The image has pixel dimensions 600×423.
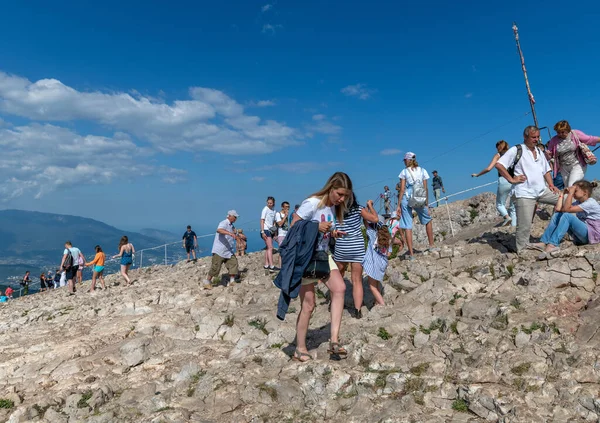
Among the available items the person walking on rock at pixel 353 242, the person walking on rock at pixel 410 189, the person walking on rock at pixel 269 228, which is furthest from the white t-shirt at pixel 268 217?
the person walking on rock at pixel 353 242

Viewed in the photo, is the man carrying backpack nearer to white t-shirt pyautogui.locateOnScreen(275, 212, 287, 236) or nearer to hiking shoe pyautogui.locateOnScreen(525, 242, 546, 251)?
white t-shirt pyautogui.locateOnScreen(275, 212, 287, 236)

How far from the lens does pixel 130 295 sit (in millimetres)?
12320

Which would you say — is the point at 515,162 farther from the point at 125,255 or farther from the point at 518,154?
the point at 125,255

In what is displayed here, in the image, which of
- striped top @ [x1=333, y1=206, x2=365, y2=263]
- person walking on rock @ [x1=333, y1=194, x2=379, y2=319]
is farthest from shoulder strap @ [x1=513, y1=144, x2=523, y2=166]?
striped top @ [x1=333, y1=206, x2=365, y2=263]

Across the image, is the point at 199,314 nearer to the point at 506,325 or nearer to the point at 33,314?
the point at 506,325

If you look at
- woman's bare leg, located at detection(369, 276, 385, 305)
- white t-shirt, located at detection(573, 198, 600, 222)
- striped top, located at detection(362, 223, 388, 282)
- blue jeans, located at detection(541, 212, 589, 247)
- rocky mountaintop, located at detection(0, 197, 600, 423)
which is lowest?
rocky mountaintop, located at detection(0, 197, 600, 423)

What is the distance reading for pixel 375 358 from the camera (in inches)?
208

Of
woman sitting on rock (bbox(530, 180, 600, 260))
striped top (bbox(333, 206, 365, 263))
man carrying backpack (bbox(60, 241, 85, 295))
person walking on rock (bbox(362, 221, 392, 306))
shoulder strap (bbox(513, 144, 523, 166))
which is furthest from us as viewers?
man carrying backpack (bbox(60, 241, 85, 295))

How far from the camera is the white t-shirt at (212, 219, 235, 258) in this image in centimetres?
1134

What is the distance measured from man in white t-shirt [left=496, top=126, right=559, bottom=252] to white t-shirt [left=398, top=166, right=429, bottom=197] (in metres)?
1.85

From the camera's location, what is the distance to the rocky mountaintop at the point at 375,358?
4305 mm

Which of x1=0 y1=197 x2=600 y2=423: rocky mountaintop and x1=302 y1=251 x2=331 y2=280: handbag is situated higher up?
x1=302 y1=251 x2=331 y2=280: handbag

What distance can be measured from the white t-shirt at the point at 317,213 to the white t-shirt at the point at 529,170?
4.22 meters

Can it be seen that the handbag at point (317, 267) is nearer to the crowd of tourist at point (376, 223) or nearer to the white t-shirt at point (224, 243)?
the crowd of tourist at point (376, 223)
